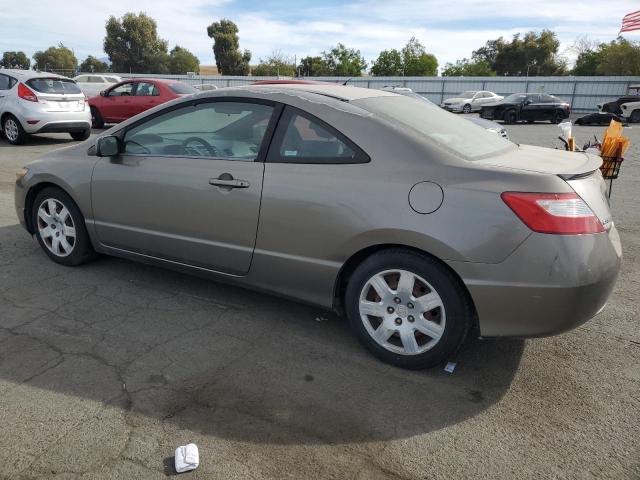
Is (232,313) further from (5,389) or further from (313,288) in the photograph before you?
(5,389)

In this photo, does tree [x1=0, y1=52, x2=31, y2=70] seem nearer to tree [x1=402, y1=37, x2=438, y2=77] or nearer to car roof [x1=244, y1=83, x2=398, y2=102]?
tree [x1=402, y1=37, x2=438, y2=77]

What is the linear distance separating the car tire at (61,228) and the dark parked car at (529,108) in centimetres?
2455

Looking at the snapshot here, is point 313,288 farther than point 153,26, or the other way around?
point 153,26

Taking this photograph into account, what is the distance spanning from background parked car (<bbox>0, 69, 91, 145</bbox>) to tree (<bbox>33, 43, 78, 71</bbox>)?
7177cm

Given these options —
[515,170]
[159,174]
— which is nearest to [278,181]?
[159,174]

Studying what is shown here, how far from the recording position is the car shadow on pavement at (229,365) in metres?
2.55

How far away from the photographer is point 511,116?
25.3m

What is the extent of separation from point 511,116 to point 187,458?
1028 inches

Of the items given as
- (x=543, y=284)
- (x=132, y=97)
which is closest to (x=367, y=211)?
(x=543, y=284)

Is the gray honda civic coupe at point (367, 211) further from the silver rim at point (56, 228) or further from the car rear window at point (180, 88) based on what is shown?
the car rear window at point (180, 88)

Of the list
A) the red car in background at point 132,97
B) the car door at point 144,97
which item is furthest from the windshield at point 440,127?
the car door at point 144,97

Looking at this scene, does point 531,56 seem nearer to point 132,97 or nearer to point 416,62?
point 416,62

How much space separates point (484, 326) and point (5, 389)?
2.53 m

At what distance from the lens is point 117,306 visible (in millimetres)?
3736
